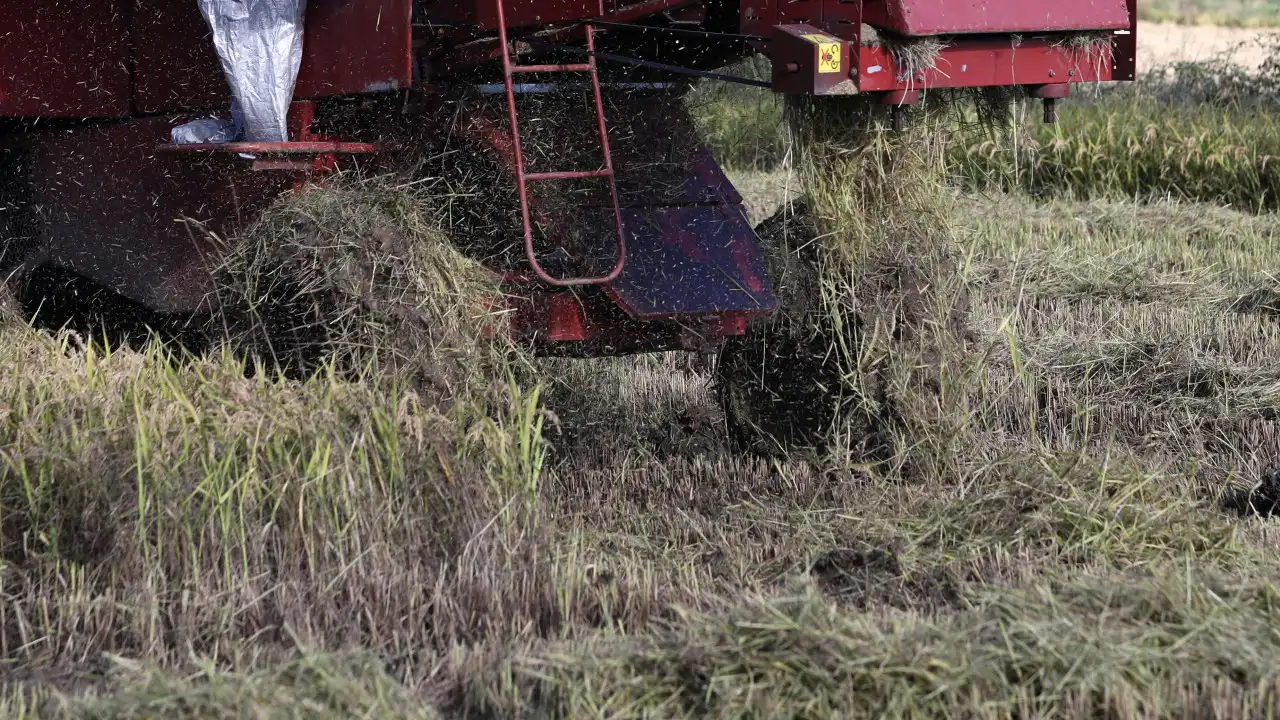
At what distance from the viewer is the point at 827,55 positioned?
364cm

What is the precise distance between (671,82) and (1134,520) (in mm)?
1764

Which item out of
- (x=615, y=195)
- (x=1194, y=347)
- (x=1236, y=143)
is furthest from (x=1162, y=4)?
(x=615, y=195)

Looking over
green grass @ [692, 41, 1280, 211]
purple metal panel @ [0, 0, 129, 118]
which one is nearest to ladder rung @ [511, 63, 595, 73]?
purple metal panel @ [0, 0, 129, 118]

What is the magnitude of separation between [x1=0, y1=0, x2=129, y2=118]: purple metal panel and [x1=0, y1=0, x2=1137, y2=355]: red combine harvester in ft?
0.91

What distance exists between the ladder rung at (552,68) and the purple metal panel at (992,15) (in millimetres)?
755

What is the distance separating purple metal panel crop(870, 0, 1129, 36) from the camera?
3652mm

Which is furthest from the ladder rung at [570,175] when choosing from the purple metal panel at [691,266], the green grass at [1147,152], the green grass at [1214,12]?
the green grass at [1214,12]

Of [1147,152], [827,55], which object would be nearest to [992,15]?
[827,55]

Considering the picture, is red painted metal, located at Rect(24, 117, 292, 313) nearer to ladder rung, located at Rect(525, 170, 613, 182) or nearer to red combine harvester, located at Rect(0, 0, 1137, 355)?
red combine harvester, located at Rect(0, 0, 1137, 355)

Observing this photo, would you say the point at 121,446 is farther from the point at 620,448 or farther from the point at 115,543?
the point at 620,448

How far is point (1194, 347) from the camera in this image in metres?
5.50

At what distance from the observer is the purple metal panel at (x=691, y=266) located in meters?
4.03

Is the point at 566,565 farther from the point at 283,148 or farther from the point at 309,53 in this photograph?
the point at 309,53

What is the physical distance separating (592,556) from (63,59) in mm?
2637
